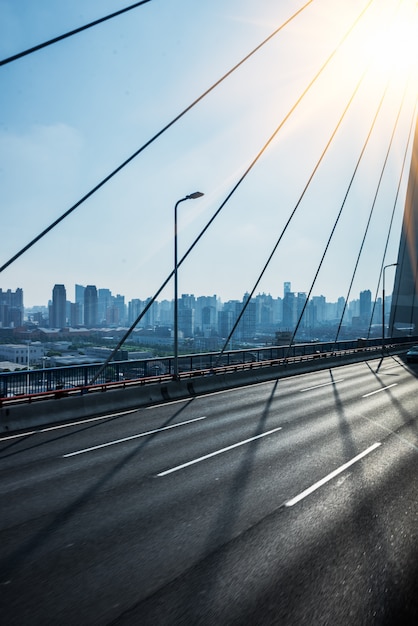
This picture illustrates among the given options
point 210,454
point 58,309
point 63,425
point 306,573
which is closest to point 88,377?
point 63,425

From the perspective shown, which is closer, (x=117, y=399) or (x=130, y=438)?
Result: (x=130, y=438)

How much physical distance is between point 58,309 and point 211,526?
106 metres

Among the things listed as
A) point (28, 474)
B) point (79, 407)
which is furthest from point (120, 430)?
point (28, 474)

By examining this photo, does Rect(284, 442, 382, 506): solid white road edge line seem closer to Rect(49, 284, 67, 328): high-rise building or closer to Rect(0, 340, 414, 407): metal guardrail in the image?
Rect(0, 340, 414, 407): metal guardrail

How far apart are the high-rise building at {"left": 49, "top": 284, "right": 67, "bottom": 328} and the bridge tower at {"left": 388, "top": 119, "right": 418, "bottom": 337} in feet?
246

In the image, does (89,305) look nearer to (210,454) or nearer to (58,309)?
(58,309)

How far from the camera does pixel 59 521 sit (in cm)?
666

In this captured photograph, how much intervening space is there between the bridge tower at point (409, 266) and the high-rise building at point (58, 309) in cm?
7501

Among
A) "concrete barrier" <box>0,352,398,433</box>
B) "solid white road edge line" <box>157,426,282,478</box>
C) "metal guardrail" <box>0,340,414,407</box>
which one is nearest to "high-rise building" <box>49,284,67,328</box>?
"metal guardrail" <box>0,340,414,407</box>

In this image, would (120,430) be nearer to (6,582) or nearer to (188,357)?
(6,582)

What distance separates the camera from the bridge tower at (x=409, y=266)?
60472 mm

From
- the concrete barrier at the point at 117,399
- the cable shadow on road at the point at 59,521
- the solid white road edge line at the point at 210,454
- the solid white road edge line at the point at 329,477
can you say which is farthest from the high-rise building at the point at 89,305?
the solid white road edge line at the point at 329,477

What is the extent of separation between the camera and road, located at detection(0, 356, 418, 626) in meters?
4.56

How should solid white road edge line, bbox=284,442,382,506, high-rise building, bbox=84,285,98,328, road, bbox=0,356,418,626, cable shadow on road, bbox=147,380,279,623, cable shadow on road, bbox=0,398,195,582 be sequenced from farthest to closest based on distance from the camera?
high-rise building, bbox=84,285,98,328, solid white road edge line, bbox=284,442,382,506, cable shadow on road, bbox=0,398,195,582, cable shadow on road, bbox=147,380,279,623, road, bbox=0,356,418,626
